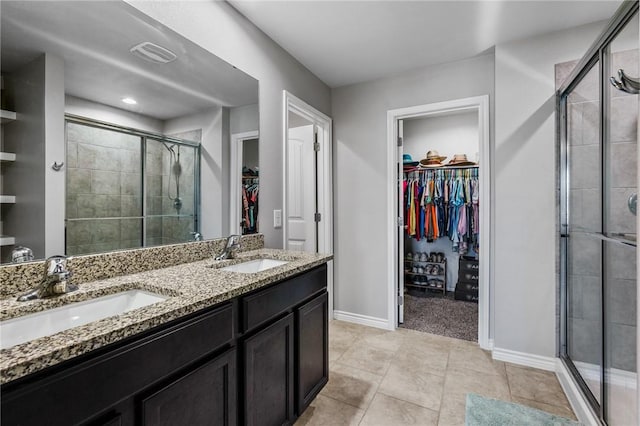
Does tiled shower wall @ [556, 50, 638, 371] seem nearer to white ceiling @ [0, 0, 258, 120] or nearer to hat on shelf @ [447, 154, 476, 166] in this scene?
hat on shelf @ [447, 154, 476, 166]

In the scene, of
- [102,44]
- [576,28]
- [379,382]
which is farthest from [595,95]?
[102,44]

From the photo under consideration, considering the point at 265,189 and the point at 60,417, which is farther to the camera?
the point at 265,189

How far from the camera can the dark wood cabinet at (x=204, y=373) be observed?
0.70 m

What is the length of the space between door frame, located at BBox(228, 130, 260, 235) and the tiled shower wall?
80.9 inches

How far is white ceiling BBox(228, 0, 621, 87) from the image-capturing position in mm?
1968

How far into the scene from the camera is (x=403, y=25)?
7.14ft

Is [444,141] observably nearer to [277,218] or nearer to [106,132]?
[277,218]

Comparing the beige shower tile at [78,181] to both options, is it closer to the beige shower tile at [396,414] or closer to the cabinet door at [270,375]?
the cabinet door at [270,375]

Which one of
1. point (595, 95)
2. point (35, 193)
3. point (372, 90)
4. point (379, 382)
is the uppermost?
point (372, 90)

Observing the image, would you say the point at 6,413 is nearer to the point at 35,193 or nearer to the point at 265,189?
the point at 35,193

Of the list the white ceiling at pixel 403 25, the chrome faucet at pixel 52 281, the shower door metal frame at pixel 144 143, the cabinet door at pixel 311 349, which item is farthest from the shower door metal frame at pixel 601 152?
the chrome faucet at pixel 52 281

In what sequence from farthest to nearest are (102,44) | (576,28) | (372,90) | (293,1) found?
(372,90)
(576,28)
(293,1)
(102,44)

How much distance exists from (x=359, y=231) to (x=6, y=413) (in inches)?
108

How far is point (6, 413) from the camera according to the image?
61 cm
